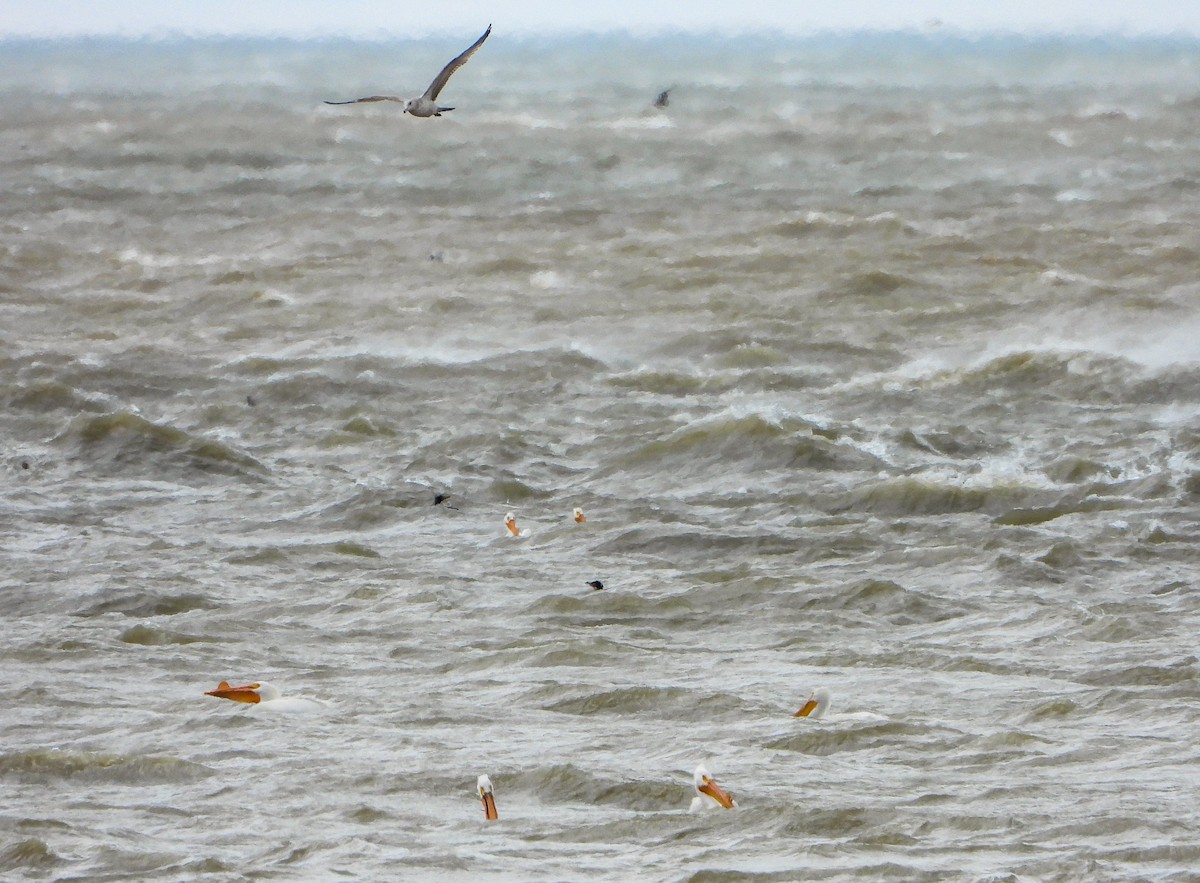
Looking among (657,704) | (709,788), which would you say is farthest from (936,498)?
(709,788)

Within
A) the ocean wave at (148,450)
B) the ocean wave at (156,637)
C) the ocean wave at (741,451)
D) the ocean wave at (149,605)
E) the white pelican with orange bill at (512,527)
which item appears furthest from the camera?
the ocean wave at (148,450)

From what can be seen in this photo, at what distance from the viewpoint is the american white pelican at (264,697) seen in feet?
26.3

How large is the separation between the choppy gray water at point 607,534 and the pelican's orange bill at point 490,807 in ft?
0.16

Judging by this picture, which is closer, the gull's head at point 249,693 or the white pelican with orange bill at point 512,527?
the gull's head at point 249,693

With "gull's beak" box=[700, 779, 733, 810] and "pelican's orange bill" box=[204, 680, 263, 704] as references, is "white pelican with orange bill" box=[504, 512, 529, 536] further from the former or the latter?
"gull's beak" box=[700, 779, 733, 810]

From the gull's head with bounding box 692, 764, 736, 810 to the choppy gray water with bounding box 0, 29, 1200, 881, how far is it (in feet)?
0.23

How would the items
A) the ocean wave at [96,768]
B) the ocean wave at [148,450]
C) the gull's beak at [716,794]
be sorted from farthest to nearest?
the ocean wave at [148,450] → the ocean wave at [96,768] → the gull's beak at [716,794]

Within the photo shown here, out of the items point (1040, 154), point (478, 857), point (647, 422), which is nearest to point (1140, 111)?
point (1040, 154)

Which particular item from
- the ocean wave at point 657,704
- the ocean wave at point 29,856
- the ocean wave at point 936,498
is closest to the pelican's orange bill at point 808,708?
the ocean wave at point 657,704

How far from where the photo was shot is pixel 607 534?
11.8 m

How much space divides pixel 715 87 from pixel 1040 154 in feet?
111

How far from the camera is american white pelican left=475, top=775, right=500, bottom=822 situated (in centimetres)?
669

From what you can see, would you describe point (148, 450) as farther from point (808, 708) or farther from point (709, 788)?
point (709, 788)

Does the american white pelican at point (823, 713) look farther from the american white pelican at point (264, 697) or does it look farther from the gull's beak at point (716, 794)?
the american white pelican at point (264, 697)
